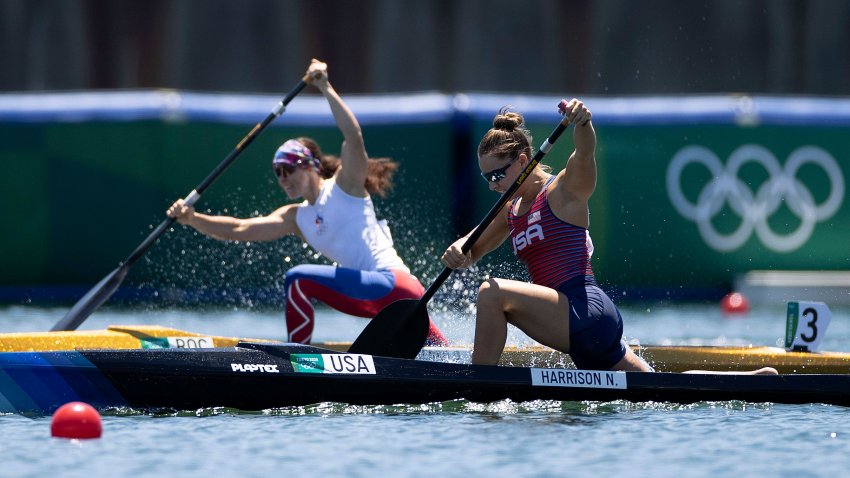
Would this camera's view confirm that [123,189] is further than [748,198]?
No

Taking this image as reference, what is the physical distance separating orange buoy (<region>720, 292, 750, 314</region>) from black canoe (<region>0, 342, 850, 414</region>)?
5051mm

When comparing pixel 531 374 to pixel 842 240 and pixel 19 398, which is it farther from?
pixel 842 240

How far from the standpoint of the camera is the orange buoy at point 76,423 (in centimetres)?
606

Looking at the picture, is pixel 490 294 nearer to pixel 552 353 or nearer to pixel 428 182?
pixel 552 353

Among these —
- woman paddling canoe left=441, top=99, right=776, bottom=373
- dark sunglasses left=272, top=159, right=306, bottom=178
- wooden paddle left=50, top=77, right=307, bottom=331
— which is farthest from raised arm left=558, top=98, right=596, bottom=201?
wooden paddle left=50, top=77, right=307, bottom=331

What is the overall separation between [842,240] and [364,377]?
7.18 metres

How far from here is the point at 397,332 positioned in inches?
283

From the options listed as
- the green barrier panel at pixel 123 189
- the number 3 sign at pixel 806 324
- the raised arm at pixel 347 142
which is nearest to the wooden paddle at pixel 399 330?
the raised arm at pixel 347 142

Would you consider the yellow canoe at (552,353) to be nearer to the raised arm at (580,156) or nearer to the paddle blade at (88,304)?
the paddle blade at (88,304)

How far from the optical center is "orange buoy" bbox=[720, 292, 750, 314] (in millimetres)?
11891

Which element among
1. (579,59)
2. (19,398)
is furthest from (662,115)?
(19,398)

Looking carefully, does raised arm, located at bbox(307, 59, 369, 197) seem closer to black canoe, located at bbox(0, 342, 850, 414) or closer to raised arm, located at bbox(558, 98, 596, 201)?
black canoe, located at bbox(0, 342, 850, 414)

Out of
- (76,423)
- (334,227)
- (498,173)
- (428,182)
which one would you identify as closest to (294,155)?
(334,227)

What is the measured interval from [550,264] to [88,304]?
3.26 metres
